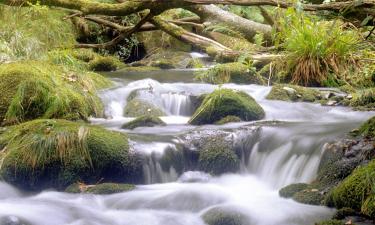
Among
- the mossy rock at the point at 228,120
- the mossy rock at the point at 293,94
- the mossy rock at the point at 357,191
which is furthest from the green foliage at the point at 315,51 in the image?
the mossy rock at the point at 357,191

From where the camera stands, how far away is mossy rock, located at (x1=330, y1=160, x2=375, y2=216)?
11.1ft

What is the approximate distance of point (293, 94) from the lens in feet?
23.4

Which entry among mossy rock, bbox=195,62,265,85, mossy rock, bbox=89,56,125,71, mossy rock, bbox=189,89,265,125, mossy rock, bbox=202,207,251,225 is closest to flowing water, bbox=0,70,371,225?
mossy rock, bbox=202,207,251,225

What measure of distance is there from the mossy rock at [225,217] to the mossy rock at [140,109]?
2999 mm

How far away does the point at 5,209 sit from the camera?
3932mm

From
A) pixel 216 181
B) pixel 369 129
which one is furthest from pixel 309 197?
pixel 216 181

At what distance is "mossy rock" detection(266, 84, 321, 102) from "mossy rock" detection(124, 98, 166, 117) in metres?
1.60

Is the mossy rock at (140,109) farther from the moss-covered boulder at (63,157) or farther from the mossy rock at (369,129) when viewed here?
the mossy rock at (369,129)

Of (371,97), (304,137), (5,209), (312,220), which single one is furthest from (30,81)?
(371,97)

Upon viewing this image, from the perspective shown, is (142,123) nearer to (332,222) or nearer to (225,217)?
(225,217)

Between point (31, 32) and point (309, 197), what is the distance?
213 inches

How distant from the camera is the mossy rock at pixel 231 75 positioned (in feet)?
26.6

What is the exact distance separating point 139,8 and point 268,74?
→ 92.3 inches

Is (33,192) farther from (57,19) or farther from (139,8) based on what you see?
(57,19)
